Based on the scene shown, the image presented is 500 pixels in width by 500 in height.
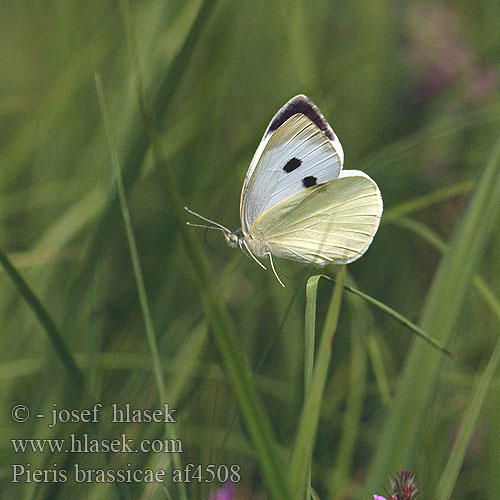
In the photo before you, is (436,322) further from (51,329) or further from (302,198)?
(302,198)

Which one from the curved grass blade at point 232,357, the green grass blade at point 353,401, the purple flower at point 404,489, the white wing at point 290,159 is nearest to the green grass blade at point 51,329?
the curved grass blade at point 232,357

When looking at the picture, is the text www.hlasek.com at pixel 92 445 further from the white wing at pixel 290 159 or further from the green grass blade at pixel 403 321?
the white wing at pixel 290 159

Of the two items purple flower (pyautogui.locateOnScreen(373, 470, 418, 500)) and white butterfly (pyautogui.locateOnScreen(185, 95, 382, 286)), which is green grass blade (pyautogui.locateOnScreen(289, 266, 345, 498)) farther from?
white butterfly (pyautogui.locateOnScreen(185, 95, 382, 286))

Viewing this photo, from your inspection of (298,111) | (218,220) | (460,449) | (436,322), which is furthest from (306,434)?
(218,220)

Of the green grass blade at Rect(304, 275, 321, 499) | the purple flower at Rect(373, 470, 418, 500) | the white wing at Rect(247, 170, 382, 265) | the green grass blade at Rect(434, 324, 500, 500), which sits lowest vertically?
the purple flower at Rect(373, 470, 418, 500)

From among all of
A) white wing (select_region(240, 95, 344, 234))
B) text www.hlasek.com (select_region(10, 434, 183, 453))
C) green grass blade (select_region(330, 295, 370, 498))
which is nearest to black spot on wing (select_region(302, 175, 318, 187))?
white wing (select_region(240, 95, 344, 234))

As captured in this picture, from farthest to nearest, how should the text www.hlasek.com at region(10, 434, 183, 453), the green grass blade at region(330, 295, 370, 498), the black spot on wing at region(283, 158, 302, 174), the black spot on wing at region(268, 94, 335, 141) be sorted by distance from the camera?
the black spot on wing at region(283, 158, 302, 174)
the black spot on wing at region(268, 94, 335, 141)
the green grass blade at region(330, 295, 370, 498)
the text www.hlasek.com at region(10, 434, 183, 453)

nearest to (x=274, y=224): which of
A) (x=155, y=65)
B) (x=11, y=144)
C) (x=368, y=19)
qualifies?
(x=155, y=65)

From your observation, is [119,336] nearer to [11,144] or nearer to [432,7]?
[11,144]
